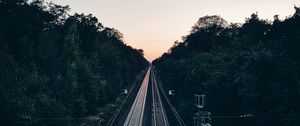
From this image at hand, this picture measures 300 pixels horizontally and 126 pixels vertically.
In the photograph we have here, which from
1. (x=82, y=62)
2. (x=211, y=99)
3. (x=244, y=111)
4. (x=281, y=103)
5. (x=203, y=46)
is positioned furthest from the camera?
(x=203, y=46)

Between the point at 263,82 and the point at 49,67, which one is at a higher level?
the point at 49,67

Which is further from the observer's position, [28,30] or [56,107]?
[28,30]

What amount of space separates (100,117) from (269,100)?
3439 centimetres

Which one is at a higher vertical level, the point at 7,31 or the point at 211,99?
the point at 7,31

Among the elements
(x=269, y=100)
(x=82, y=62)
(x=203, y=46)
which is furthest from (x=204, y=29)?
(x=269, y=100)

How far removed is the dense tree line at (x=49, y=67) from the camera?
5309 cm

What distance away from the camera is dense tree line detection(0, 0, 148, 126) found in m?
53.1

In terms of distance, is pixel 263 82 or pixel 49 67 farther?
pixel 49 67

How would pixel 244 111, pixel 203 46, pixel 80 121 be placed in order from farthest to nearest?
pixel 203 46
pixel 80 121
pixel 244 111

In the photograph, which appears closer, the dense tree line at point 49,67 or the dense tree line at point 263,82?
the dense tree line at point 263,82

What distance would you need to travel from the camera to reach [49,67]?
80062 millimetres

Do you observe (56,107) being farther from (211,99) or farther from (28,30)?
(28,30)

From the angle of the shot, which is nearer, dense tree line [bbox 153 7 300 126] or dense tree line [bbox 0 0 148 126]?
dense tree line [bbox 153 7 300 126]

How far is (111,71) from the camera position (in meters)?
110
